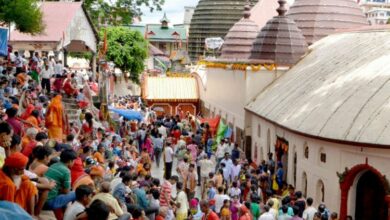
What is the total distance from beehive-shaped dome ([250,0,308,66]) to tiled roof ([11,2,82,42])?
8013mm

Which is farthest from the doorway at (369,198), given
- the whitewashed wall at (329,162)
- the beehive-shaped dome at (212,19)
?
the beehive-shaped dome at (212,19)

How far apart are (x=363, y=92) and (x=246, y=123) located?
31.4 feet

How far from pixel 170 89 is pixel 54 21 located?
18.5 metres

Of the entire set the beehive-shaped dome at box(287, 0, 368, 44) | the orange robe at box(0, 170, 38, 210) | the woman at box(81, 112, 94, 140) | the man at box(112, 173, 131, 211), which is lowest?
the man at box(112, 173, 131, 211)

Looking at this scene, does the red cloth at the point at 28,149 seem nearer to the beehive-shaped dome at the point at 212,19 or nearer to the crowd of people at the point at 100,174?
the crowd of people at the point at 100,174

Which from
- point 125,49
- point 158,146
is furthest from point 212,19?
point 158,146

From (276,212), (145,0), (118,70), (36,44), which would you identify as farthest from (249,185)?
(118,70)

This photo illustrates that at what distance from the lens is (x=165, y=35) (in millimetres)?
89375

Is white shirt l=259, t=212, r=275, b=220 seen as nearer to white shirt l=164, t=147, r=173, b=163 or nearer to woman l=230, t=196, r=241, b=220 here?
woman l=230, t=196, r=241, b=220

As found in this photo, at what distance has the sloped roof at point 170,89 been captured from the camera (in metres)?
40.9

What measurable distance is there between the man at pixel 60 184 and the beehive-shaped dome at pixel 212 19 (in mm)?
45872

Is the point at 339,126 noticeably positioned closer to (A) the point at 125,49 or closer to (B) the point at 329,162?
(B) the point at 329,162

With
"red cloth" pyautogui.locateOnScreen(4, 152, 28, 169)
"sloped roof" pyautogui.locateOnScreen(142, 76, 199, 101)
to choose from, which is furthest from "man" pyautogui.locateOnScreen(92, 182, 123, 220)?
"sloped roof" pyautogui.locateOnScreen(142, 76, 199, 101)

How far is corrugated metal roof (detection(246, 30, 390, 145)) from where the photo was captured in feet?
47.3
